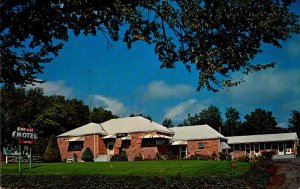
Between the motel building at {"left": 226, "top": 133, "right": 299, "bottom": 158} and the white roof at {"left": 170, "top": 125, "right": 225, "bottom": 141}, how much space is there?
10723mm

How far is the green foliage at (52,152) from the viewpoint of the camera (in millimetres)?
52750

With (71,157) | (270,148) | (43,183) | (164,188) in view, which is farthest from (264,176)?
(270,148)

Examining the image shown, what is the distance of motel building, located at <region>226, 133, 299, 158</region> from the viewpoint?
68.8 meters

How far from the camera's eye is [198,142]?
5750 cm

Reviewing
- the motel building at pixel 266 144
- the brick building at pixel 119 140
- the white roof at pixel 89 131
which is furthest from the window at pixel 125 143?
the motel building at pixel 266 144

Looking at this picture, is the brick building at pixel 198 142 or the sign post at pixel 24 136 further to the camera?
the brick building at pixel 198 142

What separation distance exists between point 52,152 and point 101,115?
99.4 ft

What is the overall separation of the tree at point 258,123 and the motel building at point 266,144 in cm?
2342

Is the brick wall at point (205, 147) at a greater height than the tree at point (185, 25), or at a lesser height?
lesser

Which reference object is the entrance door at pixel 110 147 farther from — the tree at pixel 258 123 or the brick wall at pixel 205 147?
the tree at pixel 258 123

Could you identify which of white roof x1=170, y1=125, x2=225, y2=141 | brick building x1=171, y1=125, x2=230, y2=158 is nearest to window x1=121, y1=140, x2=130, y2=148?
brick building x1=171, y1=125, x2=230, y2=158

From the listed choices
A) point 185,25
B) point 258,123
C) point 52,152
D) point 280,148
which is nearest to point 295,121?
point 258,123

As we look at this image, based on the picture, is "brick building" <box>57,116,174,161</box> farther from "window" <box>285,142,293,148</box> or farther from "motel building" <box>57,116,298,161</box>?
"window" <box>285,142,293,148</box>

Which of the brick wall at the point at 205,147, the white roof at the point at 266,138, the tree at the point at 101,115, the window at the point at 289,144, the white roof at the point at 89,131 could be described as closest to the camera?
the white roof at the point at 89,131
